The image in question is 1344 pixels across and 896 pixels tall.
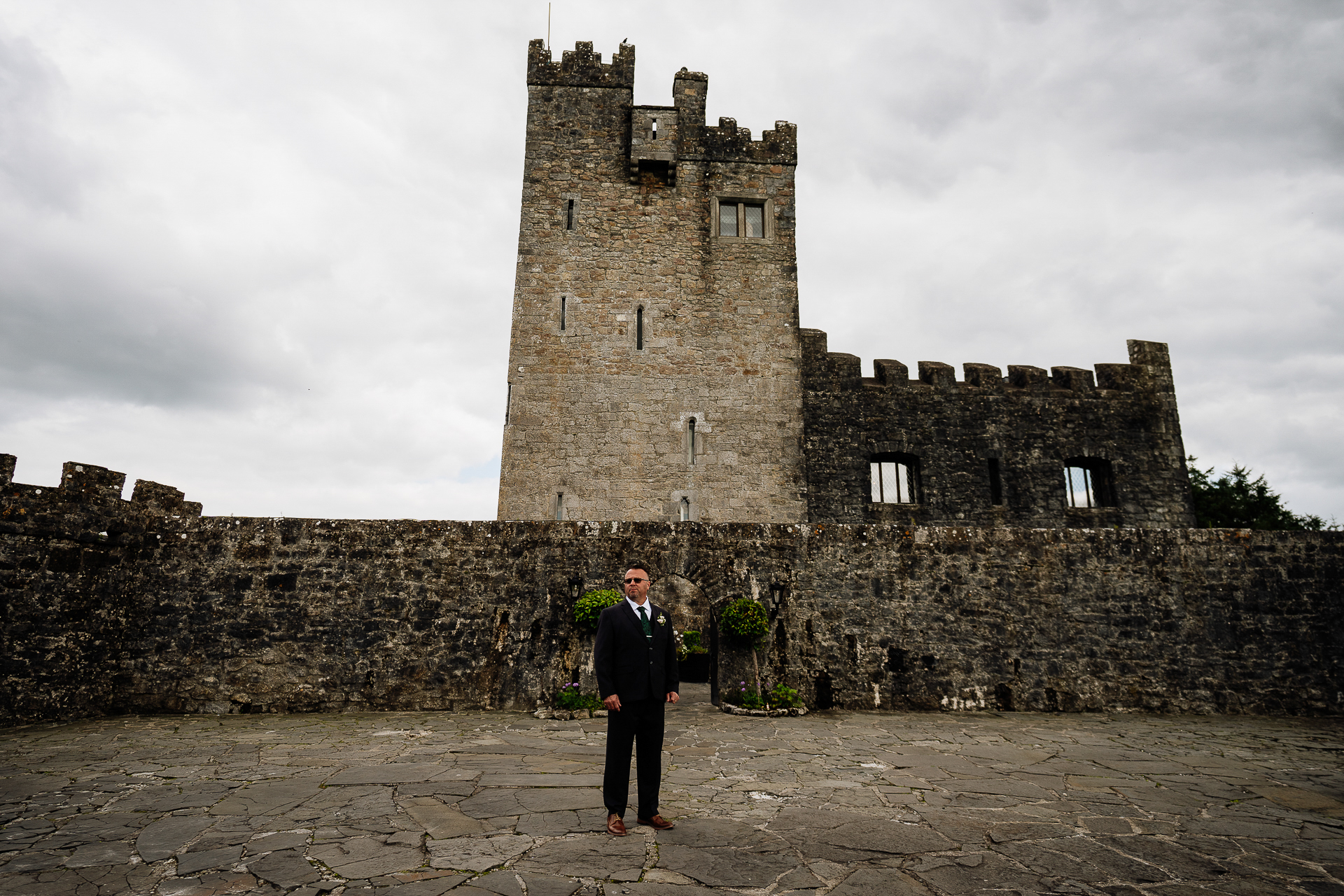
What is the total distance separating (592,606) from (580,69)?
15.0 metres

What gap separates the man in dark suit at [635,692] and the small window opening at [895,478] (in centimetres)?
1316

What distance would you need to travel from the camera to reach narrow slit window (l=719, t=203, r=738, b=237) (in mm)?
18078

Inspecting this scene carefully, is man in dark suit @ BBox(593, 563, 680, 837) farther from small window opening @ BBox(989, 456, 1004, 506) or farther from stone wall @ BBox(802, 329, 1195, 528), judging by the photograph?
small window opening @ BBox(989, 456, 1004, 506)

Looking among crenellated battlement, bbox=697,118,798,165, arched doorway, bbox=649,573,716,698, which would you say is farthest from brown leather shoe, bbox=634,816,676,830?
crenellated battlement, bbox=697,118,798,165

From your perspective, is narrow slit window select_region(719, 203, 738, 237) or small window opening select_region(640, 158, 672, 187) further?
narrow slit window select_region(719, 203, 738, 237)

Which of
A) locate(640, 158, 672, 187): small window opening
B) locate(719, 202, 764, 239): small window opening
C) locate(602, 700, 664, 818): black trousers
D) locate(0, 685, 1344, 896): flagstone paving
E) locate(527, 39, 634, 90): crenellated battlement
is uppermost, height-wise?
locate(527, 39, 634, 90): crenellated battlement

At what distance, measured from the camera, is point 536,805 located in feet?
15.5

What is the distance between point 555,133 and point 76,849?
17.4 metres

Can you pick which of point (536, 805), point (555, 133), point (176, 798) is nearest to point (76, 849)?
point (176, 798)

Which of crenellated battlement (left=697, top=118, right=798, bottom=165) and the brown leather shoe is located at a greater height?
crenellated battlement (left=697, top=118, right=798, bottom=165)

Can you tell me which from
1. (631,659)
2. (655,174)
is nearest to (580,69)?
(655,174)

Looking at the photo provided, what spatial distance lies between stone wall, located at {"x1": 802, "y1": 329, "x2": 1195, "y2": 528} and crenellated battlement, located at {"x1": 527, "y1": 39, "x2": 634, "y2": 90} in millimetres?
8444

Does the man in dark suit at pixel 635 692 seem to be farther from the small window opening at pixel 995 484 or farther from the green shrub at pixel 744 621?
the small window opening at pixel 995 484

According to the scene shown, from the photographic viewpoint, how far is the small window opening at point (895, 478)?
55.5ft
